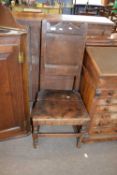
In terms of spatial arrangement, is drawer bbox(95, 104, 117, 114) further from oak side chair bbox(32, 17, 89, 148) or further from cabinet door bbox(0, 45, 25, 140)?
cabinet door bbox(0, 45, 25, 140)

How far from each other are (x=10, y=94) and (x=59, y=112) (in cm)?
45

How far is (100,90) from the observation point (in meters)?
Answer: 1.27

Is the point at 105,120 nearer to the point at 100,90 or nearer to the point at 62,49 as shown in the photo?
the point at 100,90

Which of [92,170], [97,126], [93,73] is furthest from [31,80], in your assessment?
[92,170]

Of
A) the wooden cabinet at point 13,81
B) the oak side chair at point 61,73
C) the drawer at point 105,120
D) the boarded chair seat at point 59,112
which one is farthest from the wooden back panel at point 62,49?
the drawer at point 105,120

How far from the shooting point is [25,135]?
170 cm

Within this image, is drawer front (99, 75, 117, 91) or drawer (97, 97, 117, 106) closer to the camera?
drawer front (99, 75, 117, 91)

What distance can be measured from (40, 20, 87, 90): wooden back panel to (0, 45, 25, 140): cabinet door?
37cm

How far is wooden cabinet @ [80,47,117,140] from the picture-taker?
4.09 ft

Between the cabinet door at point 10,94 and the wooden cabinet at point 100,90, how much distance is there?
1.97 feet

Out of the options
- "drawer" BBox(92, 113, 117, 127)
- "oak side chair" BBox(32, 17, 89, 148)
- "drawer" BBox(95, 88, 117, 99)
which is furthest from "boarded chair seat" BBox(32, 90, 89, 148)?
"drawer" BBox(95, 88, 117, 99)

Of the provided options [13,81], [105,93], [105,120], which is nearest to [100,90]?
[105,93]

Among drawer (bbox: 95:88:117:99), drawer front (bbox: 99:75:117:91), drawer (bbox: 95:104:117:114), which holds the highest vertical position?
drawer front (bbox: 99:75:117:91)

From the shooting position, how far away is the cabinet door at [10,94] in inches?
44.6
